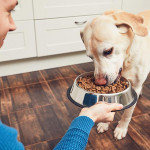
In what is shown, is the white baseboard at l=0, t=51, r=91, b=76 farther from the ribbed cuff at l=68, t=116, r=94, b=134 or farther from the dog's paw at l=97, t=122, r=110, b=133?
the ribbed cuff at l=68, t=116, r=94, b=134

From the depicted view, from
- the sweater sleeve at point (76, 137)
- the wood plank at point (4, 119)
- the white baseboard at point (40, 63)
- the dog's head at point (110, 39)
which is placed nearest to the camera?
the sweater sleeve at point (76, 137)

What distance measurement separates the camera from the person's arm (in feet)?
2.86

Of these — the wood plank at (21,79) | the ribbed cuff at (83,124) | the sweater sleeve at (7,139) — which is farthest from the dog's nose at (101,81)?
the wood plank at (21,79)

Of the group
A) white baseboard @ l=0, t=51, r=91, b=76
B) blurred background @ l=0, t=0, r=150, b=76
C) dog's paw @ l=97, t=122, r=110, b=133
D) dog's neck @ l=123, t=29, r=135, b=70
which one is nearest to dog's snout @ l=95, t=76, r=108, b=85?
dog's neck @ l=123, t=29, r=135, b=70

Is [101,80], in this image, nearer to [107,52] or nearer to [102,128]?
[107,52]

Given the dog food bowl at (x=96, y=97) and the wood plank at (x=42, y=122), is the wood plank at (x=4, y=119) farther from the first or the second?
the dog food bowl at (x=96, y=97)

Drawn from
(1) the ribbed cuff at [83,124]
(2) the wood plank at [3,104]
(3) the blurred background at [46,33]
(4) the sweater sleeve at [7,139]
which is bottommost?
(2) the wood plank at [3,104]

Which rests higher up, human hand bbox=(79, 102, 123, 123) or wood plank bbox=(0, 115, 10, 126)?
human hand bbox=(79, 102, 123, 123)

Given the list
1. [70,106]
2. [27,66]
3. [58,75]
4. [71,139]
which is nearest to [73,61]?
[58,75]

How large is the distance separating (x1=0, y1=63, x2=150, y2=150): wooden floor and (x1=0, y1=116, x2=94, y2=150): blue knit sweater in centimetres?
74

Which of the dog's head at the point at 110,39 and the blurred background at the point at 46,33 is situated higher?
the dog's head at the point at 110,39

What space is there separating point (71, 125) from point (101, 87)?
48 cm

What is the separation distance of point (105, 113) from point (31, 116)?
1.00 meters

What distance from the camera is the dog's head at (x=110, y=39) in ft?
4.24
